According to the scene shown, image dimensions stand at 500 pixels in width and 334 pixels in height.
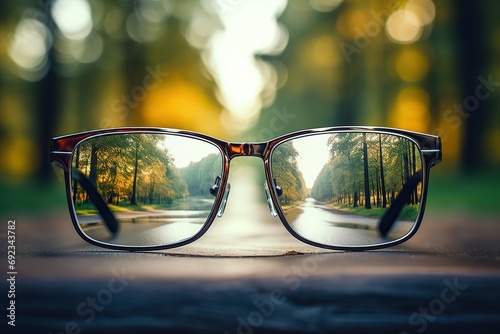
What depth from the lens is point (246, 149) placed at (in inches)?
33.2

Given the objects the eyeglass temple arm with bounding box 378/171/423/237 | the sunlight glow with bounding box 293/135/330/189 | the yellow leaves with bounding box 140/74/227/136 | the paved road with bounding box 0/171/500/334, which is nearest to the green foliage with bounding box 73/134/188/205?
the paved road with bounding box 0/171/500/334

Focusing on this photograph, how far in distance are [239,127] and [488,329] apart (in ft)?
7.27

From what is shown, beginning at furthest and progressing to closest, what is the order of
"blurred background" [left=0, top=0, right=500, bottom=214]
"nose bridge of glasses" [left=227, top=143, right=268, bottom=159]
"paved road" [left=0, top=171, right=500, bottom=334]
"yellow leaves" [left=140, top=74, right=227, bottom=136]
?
"yellow leaves" [left=140, top=74, right=227, bottom=136] → "blurred background" [left=0, top=0, right=500, bottom=214] → "nose bridge of glasses" [left=227, top=143, right=268, bottom=159] → "paved road" [left=0, top=171, right=500, bottom=334]

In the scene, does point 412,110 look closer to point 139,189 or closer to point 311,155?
point 311,155

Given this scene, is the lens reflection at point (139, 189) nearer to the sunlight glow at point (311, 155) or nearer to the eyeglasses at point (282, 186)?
the eyeglasses at point (282, 186)

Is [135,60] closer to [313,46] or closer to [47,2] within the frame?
[47,2]

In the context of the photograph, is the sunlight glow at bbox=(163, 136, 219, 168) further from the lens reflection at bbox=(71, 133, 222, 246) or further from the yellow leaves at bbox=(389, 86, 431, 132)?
the yellow leaves at bbox=(389, 86, 431, 132)

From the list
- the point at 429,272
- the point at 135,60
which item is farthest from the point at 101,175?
the point at 135,60

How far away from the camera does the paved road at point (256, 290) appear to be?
309 millimetres

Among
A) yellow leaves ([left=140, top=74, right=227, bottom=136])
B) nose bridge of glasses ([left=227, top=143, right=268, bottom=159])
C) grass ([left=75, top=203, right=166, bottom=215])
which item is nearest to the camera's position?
grass ([left=75, top=203, right=166, bottom=215])

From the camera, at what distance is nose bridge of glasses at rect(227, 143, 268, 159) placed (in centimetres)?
84

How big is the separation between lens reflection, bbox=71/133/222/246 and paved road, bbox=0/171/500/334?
0.11 m

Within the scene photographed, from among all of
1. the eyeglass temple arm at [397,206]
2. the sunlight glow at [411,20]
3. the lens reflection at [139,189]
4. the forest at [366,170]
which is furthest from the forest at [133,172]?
the sunlight glow at [411,20]

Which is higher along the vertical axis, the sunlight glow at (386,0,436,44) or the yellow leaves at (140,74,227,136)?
the sunlight glow at (386,0,436,44)
